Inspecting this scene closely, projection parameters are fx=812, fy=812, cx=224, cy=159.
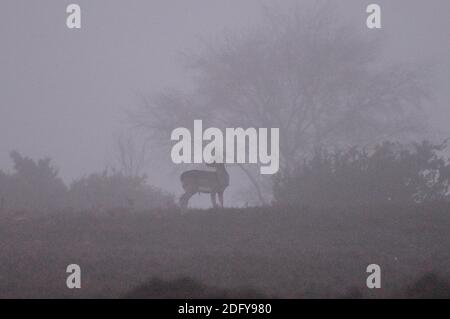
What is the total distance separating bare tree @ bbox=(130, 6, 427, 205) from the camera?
3538 cm

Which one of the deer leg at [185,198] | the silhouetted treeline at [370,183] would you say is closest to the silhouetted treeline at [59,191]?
the deer leg at [185,198]

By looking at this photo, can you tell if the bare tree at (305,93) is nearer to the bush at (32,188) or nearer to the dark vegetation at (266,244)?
Answer: the bush at (32,188)

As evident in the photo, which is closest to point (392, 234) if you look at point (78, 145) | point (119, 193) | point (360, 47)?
point (119, 193)

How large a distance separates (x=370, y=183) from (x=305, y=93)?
14.1 m

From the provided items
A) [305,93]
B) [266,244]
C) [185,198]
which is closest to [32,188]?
[185,198]

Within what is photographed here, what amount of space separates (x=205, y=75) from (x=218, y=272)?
84.8ft

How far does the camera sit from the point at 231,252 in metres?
14.3

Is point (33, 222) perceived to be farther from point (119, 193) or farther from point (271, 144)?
point (271, 144)

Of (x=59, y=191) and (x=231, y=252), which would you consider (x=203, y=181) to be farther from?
(x=231, y=252)

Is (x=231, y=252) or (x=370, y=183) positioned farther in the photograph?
(x=370, y=183)

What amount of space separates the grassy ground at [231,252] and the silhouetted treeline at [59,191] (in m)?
5.96

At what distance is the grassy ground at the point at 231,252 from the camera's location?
1170cm

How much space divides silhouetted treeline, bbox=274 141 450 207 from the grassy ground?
3.52 metres

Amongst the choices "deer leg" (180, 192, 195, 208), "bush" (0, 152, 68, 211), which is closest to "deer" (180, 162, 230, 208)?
"deer leg" (180, 192, 195, 208)
